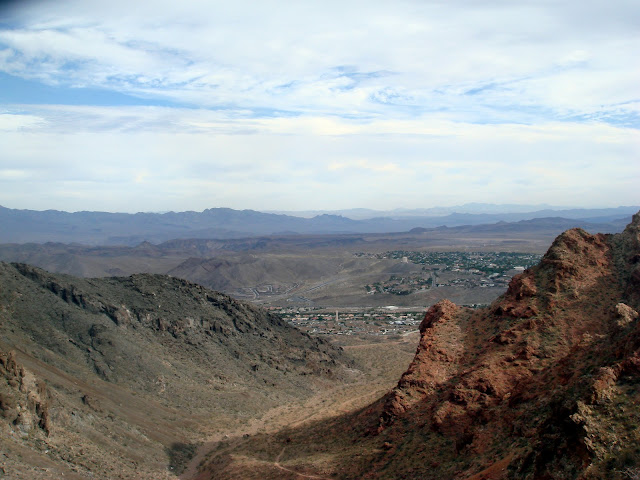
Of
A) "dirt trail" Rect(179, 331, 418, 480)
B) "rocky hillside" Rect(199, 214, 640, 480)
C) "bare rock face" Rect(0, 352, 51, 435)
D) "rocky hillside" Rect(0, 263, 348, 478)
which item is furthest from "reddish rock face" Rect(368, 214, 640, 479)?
"bare rock face" Rect(0, 352, 51, 435)

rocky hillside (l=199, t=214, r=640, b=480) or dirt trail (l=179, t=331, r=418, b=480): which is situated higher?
rocky hillside (l=199, t=214, r=640, b=480)

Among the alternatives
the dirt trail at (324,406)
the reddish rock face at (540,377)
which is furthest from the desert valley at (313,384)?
the dirt trail at (324,406)

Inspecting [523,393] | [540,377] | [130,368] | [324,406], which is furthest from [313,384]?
[540,377]

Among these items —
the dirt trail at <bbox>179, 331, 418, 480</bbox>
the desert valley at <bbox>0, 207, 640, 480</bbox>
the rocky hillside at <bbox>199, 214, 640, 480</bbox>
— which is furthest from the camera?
the dirt trail at <bbox>179, 331, 418, 480</bbox>

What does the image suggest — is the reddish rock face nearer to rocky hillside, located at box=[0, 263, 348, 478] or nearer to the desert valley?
the desert valley

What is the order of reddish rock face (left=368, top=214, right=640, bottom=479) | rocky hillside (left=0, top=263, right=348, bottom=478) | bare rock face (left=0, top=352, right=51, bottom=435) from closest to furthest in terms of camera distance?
reddish rock face (left=368, top=214, right=640, bottom=479) → bare rock face (left=0, top=352, right=51, bottom=435) → rocky hillside (left=0, top=263, right=348, bottom=478)

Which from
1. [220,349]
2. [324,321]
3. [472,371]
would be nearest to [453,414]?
[472,371]

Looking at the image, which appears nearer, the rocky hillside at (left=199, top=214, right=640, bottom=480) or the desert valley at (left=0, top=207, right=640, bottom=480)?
the rocky hillside at (left=199, top=214, right=640, bottom=480)

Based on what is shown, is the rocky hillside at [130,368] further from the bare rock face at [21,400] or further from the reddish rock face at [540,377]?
the reddish rock face at [540,377]
